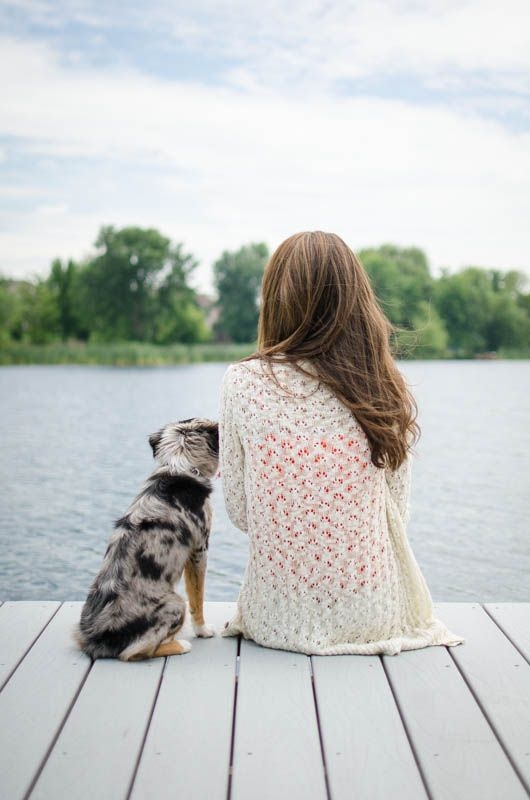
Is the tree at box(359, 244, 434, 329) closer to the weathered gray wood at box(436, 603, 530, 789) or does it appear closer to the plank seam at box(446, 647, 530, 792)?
the weathered gray wood at box(436, 603, 530, 789)

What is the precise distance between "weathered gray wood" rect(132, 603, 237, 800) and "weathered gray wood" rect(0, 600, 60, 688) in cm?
49

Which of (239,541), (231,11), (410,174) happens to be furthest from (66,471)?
(410,174)

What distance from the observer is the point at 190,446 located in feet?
9.59

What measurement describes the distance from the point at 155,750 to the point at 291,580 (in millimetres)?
769

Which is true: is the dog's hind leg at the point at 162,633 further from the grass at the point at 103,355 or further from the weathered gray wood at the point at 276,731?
the grass at the point at 103,355

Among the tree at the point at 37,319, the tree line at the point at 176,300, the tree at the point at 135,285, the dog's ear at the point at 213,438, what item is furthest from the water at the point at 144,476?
the tree at the point at 37,319

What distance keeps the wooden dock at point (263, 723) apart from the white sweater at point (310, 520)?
3.6 inches

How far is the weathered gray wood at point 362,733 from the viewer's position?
1954 mm

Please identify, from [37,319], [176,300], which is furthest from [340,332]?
[37,319]

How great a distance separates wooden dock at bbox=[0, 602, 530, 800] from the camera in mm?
1960

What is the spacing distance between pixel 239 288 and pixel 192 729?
182 ft

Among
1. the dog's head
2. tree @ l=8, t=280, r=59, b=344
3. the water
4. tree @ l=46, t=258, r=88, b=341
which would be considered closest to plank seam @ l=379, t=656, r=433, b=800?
the dog's head

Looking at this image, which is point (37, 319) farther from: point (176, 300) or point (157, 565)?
point (157, 565)

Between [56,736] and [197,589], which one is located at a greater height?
[197,589]
